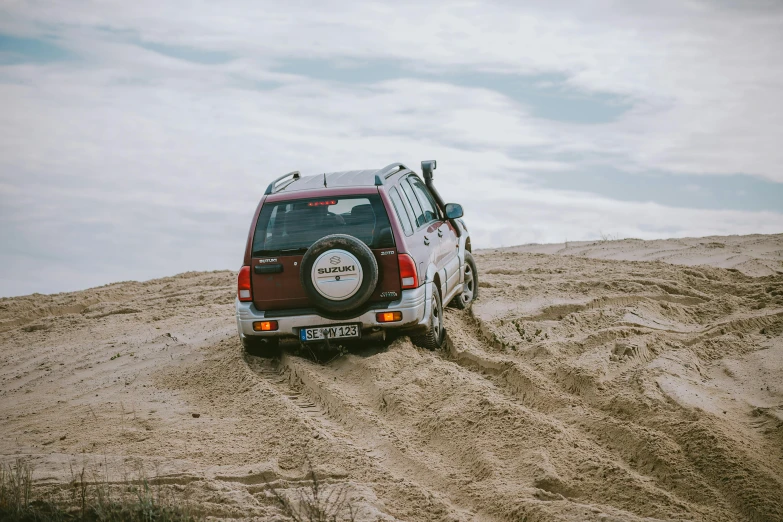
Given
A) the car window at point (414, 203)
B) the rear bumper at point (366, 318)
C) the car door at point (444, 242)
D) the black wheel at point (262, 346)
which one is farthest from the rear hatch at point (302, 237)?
the car door at point (444, 242)

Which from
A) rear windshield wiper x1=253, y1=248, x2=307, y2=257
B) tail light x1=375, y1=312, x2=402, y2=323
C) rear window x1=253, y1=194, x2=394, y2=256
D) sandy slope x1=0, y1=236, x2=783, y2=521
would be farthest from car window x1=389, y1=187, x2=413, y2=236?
sandy slope x1=0, y1=236, x2=783, y2=521

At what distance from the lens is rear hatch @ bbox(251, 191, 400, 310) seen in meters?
8.70

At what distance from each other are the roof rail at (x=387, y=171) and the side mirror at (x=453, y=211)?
759mm

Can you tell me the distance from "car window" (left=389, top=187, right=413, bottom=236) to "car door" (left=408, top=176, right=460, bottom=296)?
0.83 m

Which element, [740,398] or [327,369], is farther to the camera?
[327,369]

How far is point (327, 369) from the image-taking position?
873cm

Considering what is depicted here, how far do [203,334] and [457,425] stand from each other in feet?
18.6

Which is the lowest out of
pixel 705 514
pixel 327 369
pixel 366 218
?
pixel 705 514

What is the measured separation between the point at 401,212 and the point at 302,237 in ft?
3.83

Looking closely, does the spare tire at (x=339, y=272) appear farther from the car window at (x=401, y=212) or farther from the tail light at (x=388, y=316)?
the car window at (x=401, y=212)

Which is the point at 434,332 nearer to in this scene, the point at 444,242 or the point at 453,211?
the point at 444,242

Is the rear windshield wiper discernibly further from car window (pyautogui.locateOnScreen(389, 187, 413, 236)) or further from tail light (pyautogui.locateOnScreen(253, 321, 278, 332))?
car window (pyautogui.locateOnScreen(389, 187, 413, 236))

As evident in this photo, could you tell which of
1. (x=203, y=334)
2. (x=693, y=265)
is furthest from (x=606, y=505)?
(x=693, y=265)

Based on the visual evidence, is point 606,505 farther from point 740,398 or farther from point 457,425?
point 740,398
